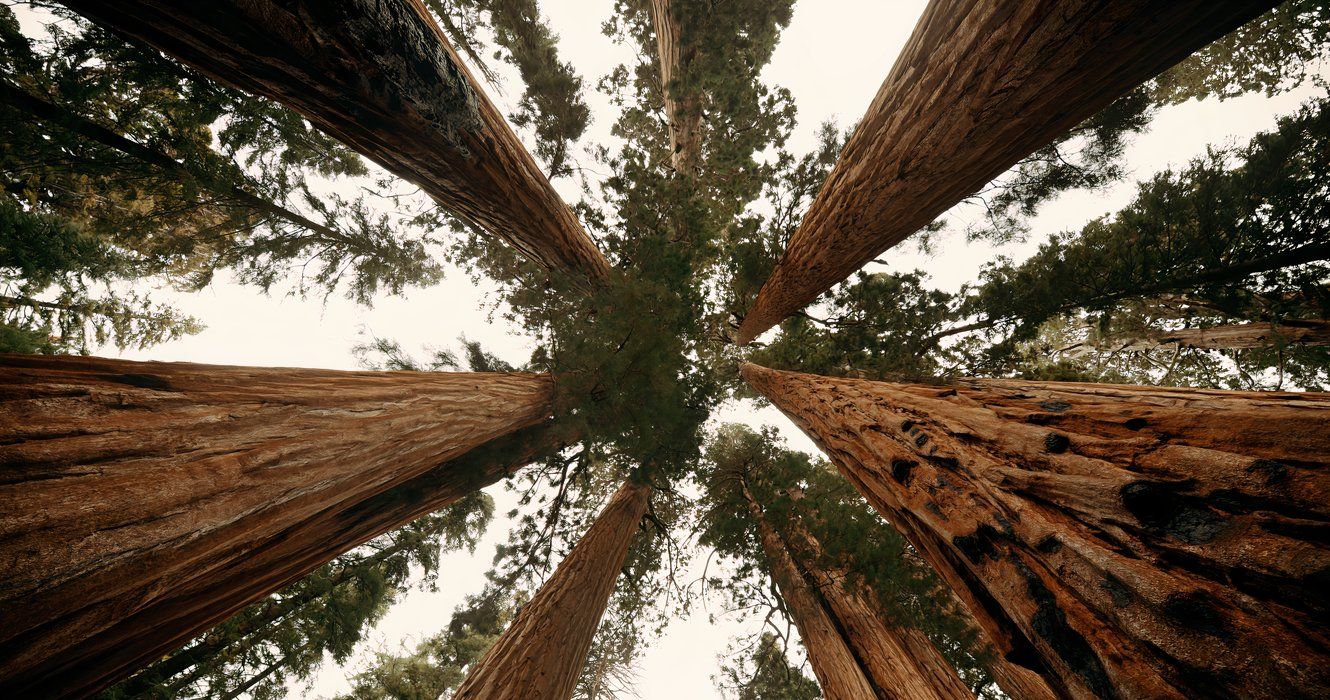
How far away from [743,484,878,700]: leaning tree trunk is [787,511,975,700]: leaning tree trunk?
0.34ft

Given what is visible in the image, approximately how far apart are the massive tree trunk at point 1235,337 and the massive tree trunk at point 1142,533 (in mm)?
5792

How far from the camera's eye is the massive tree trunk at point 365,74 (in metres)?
1.87

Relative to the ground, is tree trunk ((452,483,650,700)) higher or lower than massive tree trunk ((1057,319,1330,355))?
lower

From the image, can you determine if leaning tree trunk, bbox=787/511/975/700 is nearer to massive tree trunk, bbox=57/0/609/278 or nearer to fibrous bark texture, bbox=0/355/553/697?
fibrous bark texture, bbox=0/355/553/697

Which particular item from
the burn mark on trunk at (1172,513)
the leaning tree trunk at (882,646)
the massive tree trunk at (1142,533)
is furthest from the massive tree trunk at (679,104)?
the burn mark on trunk at (1172,513)

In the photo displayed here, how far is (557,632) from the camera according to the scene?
407 cm

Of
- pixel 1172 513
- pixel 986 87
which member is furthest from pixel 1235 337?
pixel 1172 513

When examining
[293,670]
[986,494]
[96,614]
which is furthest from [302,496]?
[293,670]

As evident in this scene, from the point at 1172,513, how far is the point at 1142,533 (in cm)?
8

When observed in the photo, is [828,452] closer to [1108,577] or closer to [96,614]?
[1108,577]

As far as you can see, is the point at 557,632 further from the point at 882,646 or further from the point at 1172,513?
the point at 1172,513

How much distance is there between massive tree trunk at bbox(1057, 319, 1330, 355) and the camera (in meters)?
4.43

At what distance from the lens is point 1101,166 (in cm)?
485

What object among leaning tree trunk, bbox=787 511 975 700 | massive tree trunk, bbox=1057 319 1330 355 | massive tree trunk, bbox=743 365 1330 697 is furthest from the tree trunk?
massive tree trunk, bbox=1057 319 1330 355
